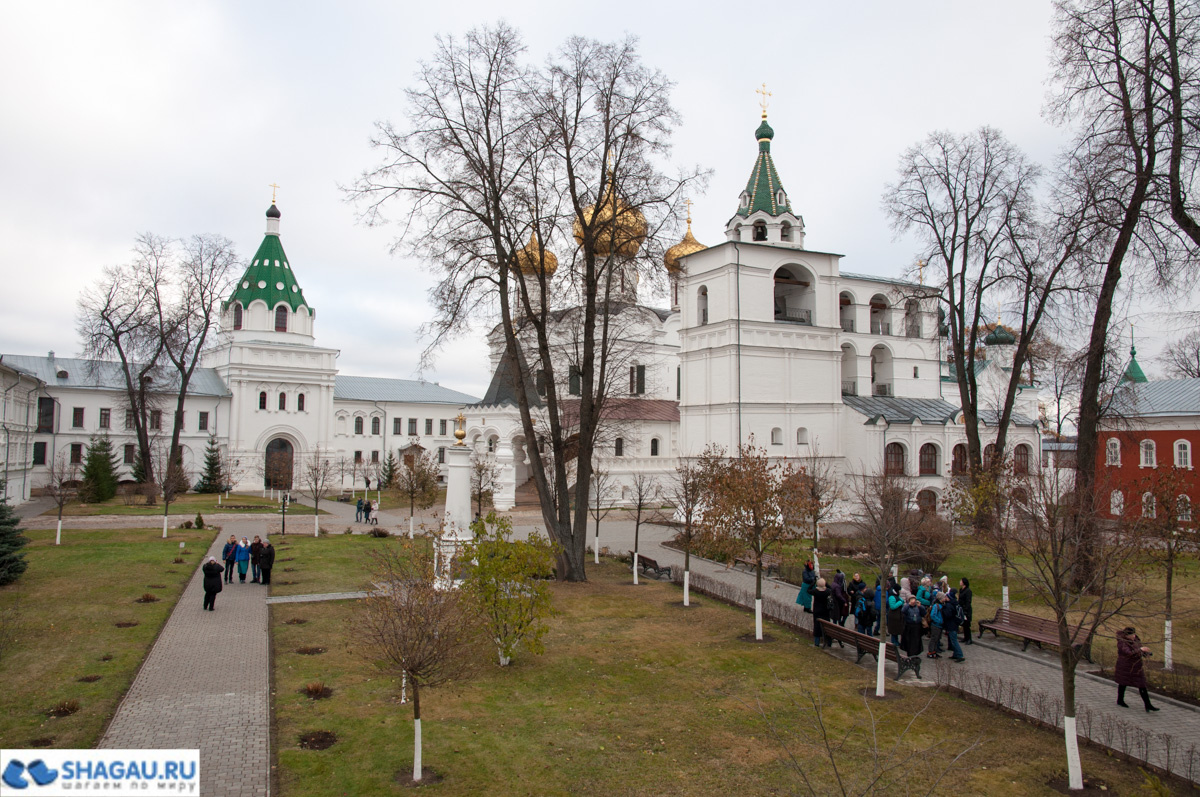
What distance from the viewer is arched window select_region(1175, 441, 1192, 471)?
2964 cm

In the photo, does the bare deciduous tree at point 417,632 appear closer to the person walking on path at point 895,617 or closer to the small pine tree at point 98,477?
the person walking on path at point 895,617

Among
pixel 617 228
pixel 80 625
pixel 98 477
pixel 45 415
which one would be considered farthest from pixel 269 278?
pixel 80 625

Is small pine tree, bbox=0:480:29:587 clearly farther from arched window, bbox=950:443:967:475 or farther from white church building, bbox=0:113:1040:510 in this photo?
arched window, bbox=950:443:967:475

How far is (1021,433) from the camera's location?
3538cm

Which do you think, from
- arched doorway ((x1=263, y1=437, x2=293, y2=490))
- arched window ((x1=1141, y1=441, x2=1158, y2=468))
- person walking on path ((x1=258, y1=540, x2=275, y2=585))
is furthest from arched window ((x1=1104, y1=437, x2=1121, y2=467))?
arched doorway ((x1=263, y1=437, x2=293, y2=490))

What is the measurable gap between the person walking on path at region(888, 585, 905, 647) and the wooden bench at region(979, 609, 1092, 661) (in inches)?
113

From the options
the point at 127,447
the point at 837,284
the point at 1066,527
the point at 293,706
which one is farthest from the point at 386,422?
the point at 1066,527

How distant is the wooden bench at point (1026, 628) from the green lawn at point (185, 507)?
2919 cm

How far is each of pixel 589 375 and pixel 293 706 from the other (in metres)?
11.8

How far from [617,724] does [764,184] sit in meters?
28.2

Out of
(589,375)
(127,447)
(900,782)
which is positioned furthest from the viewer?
(127,447)

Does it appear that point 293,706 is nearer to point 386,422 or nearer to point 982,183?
point 982,183

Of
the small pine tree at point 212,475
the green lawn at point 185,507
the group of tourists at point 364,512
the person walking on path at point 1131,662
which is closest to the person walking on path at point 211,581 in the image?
the person walking on path at point 1131,662

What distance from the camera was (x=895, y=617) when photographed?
12.8 metres
